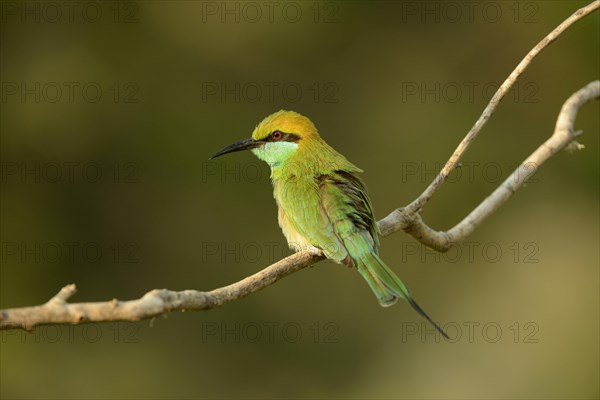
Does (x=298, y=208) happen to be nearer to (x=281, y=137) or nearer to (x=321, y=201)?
(x=321, y=201)

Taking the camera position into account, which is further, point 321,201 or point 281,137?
point 281,137

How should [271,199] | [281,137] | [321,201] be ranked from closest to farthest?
[321,201] → [281,137] → [271,199]

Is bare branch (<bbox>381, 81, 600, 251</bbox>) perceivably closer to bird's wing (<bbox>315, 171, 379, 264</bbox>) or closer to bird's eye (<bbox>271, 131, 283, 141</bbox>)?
bird's wing (<bbox>315, 171, 379, 264</bbox>)

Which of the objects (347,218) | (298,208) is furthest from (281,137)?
(347,218)

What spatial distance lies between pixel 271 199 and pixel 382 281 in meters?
3.51

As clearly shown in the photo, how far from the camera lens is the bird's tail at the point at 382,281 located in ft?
8.18

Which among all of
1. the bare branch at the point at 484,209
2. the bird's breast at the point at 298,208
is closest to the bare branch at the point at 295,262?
the bare branch at the point at 484,209

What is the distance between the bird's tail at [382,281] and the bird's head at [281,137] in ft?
2.45

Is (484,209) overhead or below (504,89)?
below

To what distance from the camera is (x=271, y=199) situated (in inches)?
237

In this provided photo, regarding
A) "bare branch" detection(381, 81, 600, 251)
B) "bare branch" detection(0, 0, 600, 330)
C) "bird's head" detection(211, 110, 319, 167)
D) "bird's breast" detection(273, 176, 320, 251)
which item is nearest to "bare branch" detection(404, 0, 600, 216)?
"bare branch" detection(0, 0, 600, 330)

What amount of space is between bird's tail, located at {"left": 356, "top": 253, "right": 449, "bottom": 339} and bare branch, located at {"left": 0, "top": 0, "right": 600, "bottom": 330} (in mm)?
159

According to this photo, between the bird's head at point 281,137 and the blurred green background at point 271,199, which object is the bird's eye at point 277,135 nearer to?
the bird's head at point 281,137

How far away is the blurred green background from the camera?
18.3 feet
